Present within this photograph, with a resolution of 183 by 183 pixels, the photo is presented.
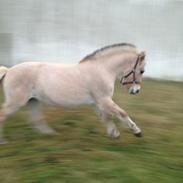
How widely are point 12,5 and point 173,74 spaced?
12.9 feet

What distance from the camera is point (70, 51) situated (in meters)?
13.0

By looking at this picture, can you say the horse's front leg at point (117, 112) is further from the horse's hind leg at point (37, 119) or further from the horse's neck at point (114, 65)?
the horse's hind leg at point (37, 119)

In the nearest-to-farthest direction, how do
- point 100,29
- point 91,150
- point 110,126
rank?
point 91,150, point 110,126, point 100,29

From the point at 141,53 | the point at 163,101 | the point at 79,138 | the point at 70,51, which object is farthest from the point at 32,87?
the point at 70,51

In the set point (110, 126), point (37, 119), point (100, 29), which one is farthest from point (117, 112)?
point (100, 29)

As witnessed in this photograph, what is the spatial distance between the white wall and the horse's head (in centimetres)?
514

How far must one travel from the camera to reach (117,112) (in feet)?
24.0

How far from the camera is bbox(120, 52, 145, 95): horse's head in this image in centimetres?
761

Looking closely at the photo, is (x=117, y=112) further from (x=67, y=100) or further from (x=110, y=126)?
(x=67, y=100)

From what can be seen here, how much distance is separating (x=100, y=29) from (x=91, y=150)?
6116 mm

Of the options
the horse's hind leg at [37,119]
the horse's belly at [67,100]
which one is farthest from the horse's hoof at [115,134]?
the horse's hind leg at [37,119]

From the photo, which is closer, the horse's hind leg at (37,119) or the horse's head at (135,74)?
the horse's head at (135,74)

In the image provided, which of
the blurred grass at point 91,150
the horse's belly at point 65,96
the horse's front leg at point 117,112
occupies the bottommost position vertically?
the blurred grass at point 91,150

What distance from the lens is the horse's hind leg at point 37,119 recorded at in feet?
25.9
